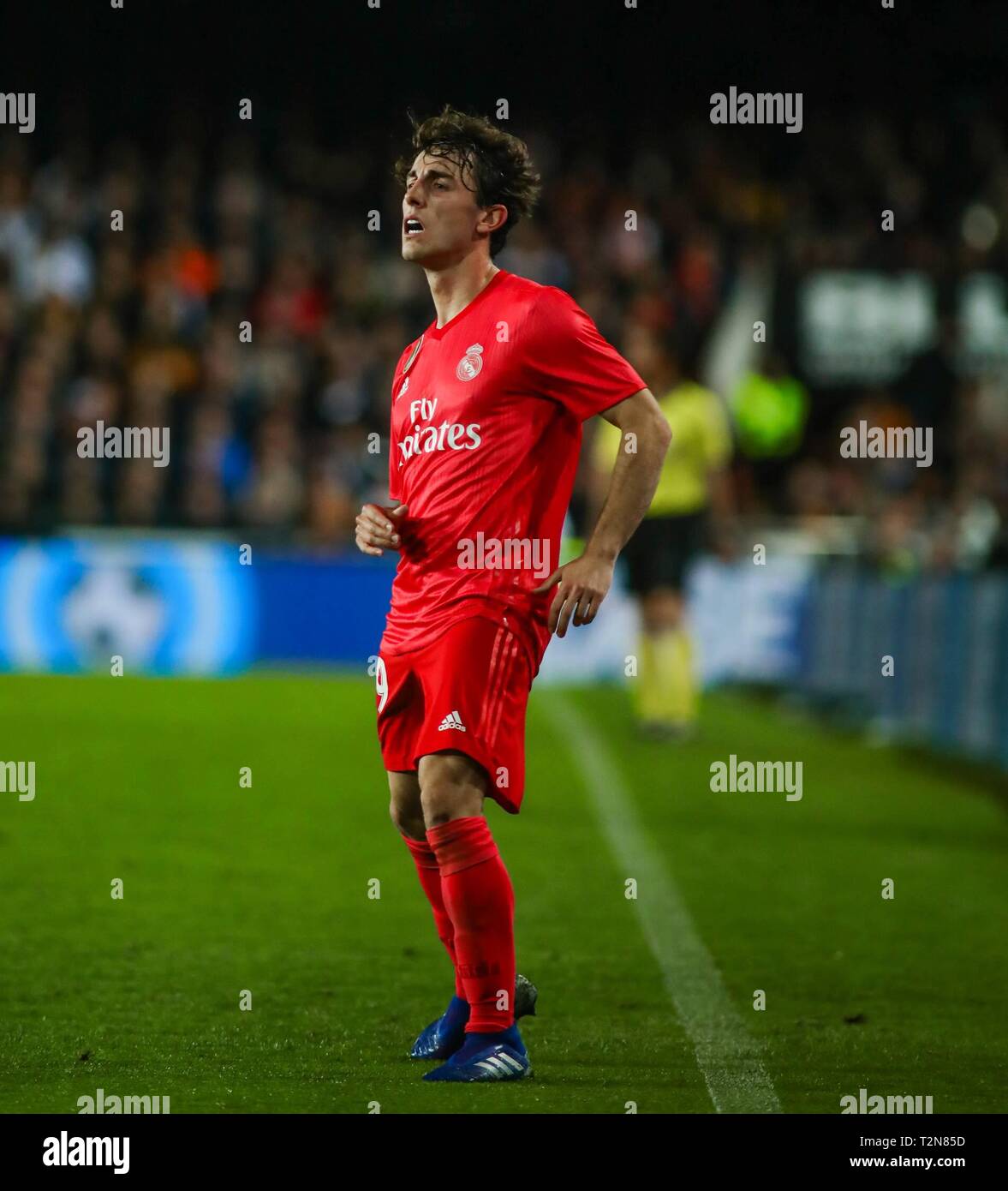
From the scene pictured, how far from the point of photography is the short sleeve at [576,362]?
481cm

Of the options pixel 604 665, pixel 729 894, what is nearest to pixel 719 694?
pixel 604 665

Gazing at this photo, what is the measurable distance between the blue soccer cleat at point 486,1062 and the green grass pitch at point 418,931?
0.05 m

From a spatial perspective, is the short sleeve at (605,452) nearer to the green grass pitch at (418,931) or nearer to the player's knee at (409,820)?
the green grass pitch at (418,931)

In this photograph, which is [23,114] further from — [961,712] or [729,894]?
[729,894]

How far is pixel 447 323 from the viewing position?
500 cm

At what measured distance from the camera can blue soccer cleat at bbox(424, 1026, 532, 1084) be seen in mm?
4664

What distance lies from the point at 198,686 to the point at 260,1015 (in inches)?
430

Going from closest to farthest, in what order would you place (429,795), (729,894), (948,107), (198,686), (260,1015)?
1. (429,795)
2. (260,1015)
3. (729,894)
4. (198,686)
5. (948,107)

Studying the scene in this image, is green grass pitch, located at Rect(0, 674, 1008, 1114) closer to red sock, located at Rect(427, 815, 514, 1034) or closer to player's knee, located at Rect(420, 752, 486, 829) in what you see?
red sock, located at Rect(427, 815, 514, 1034)
